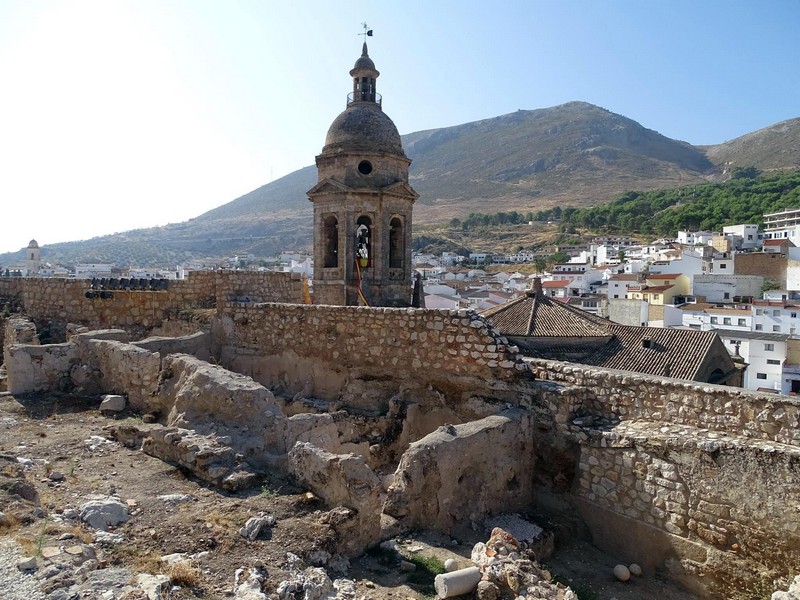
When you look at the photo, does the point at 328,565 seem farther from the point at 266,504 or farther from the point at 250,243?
the point at 250,243

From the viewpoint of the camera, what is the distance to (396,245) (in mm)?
15648

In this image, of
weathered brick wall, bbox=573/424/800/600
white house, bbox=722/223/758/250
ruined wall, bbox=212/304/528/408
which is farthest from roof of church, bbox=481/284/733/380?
white house, bbox=722/223/758/250

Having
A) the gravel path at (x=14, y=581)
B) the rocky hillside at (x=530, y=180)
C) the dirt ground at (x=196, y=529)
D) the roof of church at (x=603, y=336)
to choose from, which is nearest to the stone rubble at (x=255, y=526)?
the dirt ground at (x=196, y=529)

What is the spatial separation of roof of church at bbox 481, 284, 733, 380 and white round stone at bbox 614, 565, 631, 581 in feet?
35.8

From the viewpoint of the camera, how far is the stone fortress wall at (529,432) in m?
5.14

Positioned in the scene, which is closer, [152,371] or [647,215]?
[152,371]

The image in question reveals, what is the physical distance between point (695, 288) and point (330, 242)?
39815 millimetres

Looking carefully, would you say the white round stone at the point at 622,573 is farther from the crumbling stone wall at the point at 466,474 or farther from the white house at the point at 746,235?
the white house at the point at 746,235

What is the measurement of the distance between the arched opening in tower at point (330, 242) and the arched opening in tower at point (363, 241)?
0.68 metres

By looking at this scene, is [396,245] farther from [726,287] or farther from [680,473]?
[726,287]

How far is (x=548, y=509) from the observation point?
6.57m

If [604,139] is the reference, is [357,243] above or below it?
below

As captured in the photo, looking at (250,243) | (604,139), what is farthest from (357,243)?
(604,139)

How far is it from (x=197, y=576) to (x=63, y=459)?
309 centimetres
